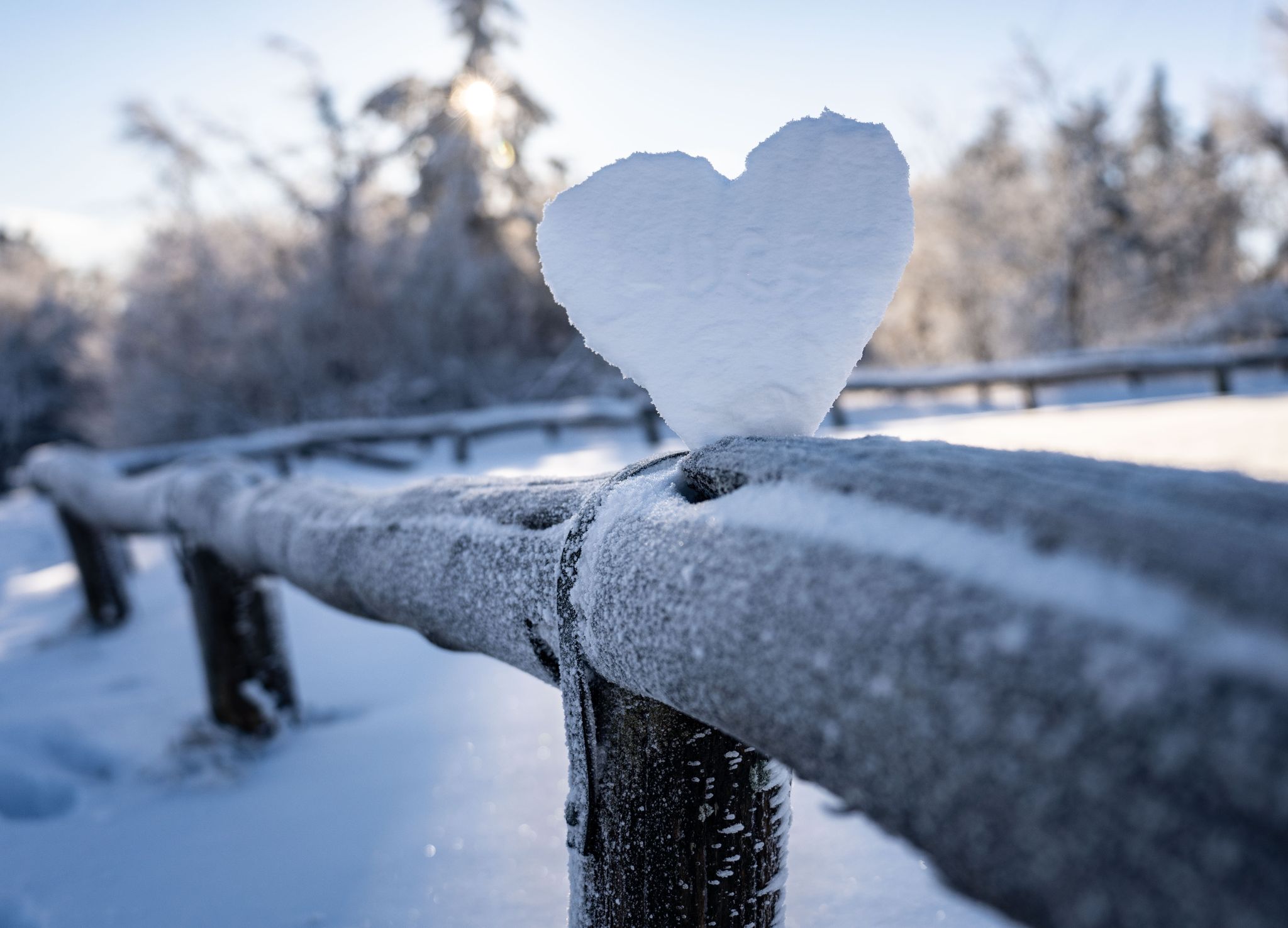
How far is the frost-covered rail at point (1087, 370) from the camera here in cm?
852

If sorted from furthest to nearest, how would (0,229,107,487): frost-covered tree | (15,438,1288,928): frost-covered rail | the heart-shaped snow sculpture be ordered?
(0,229,107,487): frost-covered tree → the heart-shaped snow sculpture → (15,438,1288,928): frost-covered rail

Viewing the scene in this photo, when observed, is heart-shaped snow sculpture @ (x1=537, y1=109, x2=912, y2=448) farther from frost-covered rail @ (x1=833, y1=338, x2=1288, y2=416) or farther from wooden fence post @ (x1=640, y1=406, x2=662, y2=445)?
frost-covered rail @ (x1=833, y1=338, x2=1288, y2=416)

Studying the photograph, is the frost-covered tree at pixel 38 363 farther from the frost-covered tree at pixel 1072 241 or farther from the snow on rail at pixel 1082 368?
the frost-covered tree at pixel 1072 241

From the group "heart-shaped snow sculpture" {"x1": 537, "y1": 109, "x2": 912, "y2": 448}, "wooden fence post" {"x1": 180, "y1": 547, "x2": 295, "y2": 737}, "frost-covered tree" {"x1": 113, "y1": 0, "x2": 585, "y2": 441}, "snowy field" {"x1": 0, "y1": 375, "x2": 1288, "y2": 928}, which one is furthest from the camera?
"frost-covered tree" {"x1": 113, "y1": 0, "x2": 585, "y2": 441}

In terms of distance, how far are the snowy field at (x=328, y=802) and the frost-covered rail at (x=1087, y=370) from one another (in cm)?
543

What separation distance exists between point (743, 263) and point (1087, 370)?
9638 millimetres

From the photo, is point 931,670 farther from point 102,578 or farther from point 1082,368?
point 1082,368

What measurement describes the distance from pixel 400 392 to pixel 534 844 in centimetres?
1189

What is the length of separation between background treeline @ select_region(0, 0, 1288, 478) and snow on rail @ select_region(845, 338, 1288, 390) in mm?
5117

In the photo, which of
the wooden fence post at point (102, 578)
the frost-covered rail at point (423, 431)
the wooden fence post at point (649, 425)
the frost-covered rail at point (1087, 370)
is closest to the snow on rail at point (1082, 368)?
the frost-covered rail at point (1087, 370)

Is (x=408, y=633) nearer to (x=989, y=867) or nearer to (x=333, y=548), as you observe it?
(x=333, y=548)

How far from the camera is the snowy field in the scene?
1.57 meters

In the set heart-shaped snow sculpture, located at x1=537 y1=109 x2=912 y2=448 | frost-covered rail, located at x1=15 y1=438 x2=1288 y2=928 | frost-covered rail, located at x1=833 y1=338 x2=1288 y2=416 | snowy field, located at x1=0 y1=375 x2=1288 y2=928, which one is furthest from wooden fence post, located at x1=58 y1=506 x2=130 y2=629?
frost-covered rail, located at x1=833 y1=338 x2=1288 y2=416

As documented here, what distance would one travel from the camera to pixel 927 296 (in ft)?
60.5
